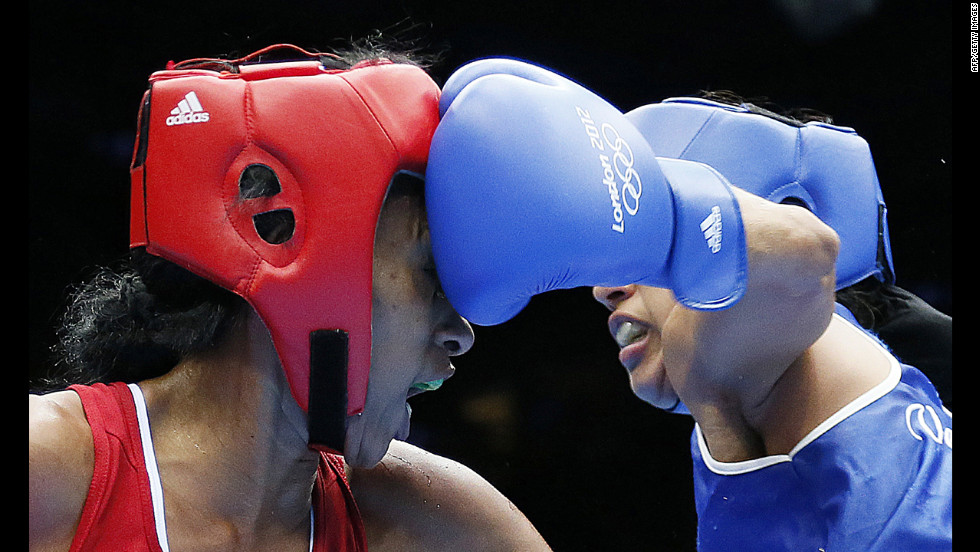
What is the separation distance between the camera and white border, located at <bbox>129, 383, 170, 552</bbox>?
1142 mm

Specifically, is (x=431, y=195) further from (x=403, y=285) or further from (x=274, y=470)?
(x=274, y=470)

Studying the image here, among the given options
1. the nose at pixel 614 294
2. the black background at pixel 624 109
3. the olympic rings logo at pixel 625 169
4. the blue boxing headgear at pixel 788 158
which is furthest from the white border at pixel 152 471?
the black background at pixel 624 109

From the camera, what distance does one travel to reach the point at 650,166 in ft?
3.97

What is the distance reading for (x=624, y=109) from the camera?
265 centimetres

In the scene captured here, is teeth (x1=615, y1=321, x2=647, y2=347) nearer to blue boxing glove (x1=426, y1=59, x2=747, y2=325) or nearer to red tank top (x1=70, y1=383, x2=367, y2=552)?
blue boxing glove (x1=426, y1=59, x2=747, y2=325)

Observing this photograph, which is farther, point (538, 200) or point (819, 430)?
point (819, 430)

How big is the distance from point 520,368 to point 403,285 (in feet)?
4.93

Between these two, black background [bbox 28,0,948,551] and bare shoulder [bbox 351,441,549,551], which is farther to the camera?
black background [bbox 28,0,948,551]

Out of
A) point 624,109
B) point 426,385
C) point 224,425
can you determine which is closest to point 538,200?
point 426,385

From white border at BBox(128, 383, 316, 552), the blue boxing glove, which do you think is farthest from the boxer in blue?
white border at BBox(128, 383, 316, 552)

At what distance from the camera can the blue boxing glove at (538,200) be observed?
1071mm

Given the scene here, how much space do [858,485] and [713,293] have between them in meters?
0.42

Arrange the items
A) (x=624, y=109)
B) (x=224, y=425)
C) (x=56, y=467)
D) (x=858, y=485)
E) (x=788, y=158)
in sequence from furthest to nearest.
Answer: (x=624, y=109) < (x=788, y=158) < (x=858, y=485) < (x=224, y=425) < (x=56, y=467)

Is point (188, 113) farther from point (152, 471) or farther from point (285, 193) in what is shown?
point (152, 471)
